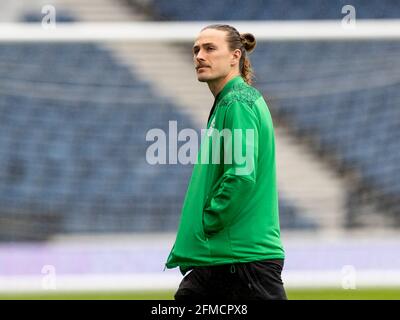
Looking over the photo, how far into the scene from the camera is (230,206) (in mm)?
2848

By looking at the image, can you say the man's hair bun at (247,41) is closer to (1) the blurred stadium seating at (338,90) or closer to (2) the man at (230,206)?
(2) the man at (230,206)

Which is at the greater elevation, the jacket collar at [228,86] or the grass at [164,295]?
the grass at [164,295]

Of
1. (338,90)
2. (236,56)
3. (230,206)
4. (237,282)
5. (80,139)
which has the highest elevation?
(338,90)

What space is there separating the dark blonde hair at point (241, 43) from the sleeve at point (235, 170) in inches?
10.2

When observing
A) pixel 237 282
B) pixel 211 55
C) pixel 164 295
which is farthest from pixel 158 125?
pixel 237 282

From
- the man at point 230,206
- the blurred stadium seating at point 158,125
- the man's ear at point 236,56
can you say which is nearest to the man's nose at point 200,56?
the man at point 230,206

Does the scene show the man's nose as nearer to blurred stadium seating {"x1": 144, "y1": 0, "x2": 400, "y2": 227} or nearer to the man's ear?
the man's ear

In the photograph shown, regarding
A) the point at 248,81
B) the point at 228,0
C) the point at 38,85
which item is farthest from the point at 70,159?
the point at 248,81

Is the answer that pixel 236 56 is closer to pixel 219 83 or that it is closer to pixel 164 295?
pixel 219 83

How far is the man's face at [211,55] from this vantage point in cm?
300

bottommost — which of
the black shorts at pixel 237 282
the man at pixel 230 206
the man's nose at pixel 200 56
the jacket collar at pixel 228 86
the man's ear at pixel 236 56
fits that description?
the black shorts at pixel 237 282

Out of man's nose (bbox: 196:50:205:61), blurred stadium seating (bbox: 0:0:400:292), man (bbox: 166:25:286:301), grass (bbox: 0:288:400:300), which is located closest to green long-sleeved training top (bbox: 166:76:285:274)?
man (bbox: 166:25:286:301)

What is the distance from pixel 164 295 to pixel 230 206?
16.9 ft

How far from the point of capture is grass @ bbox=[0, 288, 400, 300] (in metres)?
7.71
